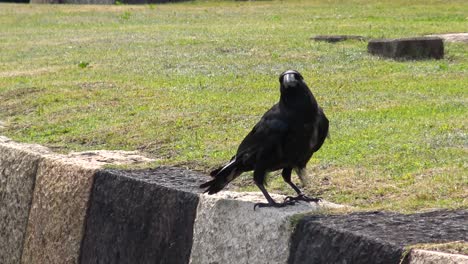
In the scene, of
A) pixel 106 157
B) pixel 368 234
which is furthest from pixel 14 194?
pixel 368 234

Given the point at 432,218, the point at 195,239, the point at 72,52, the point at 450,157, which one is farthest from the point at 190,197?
the point at 72,52

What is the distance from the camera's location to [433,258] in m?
4.21

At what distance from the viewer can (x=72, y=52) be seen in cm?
1597

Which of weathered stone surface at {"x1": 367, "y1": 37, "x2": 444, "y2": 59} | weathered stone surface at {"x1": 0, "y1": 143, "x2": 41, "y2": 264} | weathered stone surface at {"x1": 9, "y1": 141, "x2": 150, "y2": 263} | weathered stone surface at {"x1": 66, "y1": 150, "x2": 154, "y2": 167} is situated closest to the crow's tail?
weathered stone surface at {"x1": 9, "y1": 141, "x2": 150, "y2": 263}

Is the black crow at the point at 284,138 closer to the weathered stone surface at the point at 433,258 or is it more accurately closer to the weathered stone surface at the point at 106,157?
the weathered stone surface at the point at 433,258

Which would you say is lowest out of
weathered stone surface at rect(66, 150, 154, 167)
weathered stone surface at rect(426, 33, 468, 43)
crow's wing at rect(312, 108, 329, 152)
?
weathered stone surface at rect(426, 33, 468, 43)

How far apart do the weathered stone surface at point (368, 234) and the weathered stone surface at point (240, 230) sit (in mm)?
133

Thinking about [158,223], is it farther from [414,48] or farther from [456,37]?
[456,37]

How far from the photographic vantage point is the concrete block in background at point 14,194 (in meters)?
7.47

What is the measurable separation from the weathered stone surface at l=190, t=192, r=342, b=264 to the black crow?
9cm

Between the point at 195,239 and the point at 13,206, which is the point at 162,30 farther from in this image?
the point at 195,239

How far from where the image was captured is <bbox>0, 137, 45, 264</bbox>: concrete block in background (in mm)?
7473

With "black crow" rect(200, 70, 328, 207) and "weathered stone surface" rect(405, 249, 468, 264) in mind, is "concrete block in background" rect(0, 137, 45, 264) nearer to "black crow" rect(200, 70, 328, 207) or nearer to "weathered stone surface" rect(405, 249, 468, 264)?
"black crow" rect(200, 70, 328, 207)

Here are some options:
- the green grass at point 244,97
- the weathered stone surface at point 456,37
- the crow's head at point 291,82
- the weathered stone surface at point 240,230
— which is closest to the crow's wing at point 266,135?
the crow's head at point 291,82
